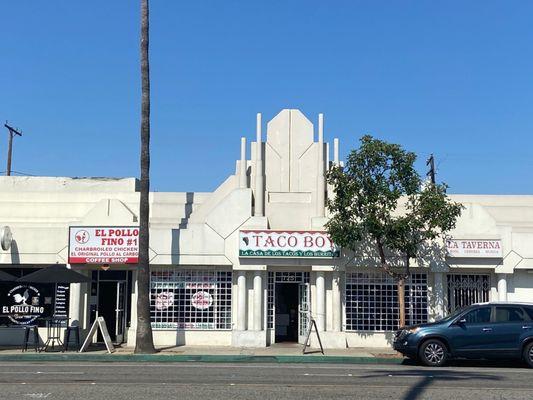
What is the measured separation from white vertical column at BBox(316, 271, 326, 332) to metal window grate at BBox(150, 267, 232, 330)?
9.75 ft

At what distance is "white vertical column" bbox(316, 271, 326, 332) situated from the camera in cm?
2097

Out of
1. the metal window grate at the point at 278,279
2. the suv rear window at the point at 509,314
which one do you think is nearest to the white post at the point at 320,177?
the metal window grate at the point at 278,279

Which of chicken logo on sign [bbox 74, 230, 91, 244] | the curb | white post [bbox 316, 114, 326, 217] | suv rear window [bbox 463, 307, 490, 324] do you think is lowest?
the curb

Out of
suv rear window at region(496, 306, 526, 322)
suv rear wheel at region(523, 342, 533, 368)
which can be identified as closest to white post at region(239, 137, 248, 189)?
suv rear window at region(496, 306, 526, 322)

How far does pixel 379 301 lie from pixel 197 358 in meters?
6.95

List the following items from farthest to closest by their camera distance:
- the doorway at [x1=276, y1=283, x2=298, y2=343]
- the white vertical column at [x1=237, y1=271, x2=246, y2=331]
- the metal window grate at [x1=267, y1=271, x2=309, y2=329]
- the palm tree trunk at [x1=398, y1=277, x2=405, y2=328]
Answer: the doorway at [x1=276, y1=283, x2=298, y2=343]
the metal window grate at [x1=267, y1=271, x2=309, y2=329]
the white vertical column at [x1=237, y1=271, x2=246, y2=331]
the palm tree trunk at [x1=398, y1=277, x2=405, y2=328]

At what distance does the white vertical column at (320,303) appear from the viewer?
826 inches

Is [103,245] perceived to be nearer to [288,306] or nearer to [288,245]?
[288,245]

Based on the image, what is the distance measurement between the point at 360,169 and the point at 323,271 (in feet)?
12.5

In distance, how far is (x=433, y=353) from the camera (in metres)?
16.3

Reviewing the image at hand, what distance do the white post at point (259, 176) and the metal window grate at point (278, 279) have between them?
215cm

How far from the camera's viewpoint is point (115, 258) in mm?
20844

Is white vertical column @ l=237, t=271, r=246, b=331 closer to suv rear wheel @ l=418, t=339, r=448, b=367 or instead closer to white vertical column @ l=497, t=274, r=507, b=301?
suv rear wheel @ l=418, t=339, r=448, b=367

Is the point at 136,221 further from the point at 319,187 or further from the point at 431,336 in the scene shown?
the point at 431,336
